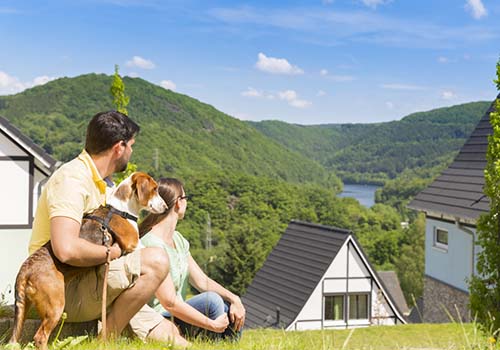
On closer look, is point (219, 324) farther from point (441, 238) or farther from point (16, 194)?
point (441, 238)

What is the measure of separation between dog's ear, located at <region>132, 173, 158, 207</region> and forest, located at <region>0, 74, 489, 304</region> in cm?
4537

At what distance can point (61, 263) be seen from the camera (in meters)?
3.46

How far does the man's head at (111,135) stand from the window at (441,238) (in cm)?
1632

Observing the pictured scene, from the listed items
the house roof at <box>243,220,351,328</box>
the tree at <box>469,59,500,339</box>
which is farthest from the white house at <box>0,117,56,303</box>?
the tree at <box>469,59,500,339</box>

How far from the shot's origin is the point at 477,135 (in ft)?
59.5

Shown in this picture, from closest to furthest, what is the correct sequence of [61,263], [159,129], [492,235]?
[61,263], [492,235], [159,129]

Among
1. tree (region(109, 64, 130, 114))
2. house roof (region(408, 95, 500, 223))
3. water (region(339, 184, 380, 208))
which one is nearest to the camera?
tree (region(109, 64, 130, 114))

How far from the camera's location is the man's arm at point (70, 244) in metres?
3.33

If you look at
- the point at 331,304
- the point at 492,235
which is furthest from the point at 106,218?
the point at 331,304

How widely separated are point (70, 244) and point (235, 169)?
346ft

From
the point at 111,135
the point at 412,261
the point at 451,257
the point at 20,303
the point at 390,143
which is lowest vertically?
the point at 412,261

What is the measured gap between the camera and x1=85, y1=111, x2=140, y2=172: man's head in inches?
145

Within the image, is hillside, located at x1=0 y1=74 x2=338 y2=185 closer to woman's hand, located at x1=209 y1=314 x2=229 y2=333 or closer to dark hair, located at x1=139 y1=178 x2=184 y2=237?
dark hair, located at x1=139 y1=178 x2=184 y2=237

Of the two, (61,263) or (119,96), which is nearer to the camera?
(61,263)
